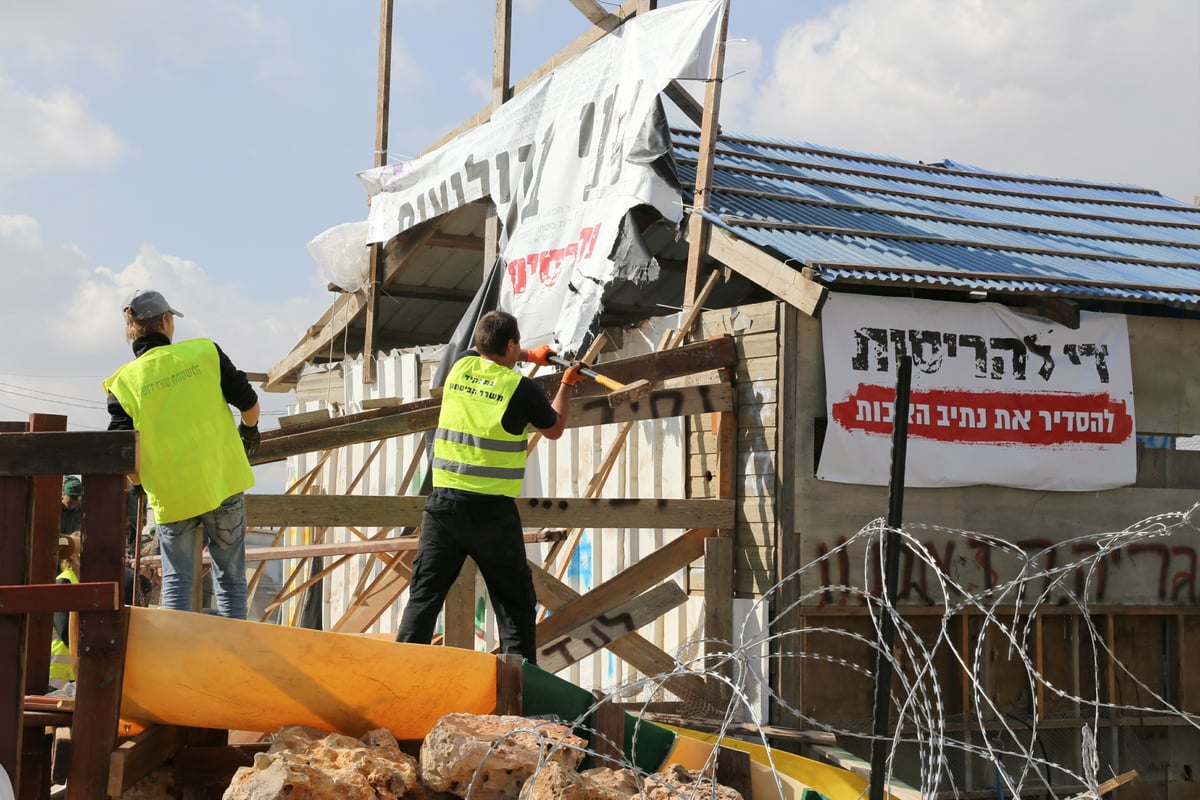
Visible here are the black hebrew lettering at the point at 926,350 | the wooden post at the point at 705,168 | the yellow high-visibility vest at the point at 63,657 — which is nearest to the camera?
the yellow high-visibility vest at the point at 63,657

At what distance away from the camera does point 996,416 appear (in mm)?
8984

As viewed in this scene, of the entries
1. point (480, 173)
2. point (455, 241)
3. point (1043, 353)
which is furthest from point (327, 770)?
point (455, 241)

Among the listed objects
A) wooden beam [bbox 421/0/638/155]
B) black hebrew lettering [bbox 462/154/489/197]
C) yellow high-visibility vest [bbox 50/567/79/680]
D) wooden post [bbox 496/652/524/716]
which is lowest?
yellow high-visibility vest [bbox 50/567/79/680]

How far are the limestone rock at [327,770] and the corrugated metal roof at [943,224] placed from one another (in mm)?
4861

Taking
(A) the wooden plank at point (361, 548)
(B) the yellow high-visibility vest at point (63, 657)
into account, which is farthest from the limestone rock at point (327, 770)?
(A) the wooden plank at point (361, 548)

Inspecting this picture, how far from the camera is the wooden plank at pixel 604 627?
809 cm

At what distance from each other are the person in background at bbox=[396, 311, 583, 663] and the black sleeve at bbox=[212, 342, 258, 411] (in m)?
1.02

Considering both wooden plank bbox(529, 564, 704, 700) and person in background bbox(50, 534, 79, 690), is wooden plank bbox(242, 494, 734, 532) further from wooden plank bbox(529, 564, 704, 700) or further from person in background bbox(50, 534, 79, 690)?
person in background bbox(50, 534, 79, 690)

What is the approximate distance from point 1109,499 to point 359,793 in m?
7.25

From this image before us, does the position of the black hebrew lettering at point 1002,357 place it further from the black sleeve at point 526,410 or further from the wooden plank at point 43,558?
the wooden plank at point 43,558

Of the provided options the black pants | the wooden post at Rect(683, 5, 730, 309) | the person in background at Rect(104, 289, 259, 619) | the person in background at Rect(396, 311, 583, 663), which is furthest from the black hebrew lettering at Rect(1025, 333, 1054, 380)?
the person in background at Rect(104, 289, 259, 619)

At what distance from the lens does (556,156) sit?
1029 centimetres

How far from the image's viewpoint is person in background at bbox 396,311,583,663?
19.6ft

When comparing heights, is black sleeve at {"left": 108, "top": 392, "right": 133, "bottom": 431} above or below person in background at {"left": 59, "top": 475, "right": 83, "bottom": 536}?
above
